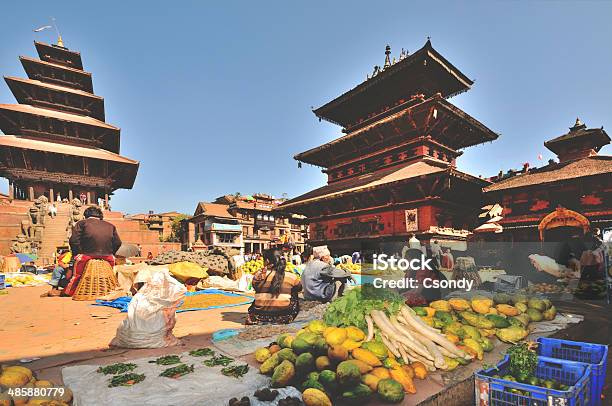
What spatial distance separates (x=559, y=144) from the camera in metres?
17.7

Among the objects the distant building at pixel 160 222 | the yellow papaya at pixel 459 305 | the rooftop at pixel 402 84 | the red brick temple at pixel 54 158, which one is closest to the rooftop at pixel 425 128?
the rooftop at pixel 402 84

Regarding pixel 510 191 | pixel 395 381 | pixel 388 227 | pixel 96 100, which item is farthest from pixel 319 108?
pixel 395 381

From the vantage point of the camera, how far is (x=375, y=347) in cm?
314

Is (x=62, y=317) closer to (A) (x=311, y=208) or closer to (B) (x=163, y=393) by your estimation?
(B) (x=163, y=393)

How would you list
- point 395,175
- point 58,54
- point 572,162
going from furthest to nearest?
point 58,54, point 395,175, point 572,162

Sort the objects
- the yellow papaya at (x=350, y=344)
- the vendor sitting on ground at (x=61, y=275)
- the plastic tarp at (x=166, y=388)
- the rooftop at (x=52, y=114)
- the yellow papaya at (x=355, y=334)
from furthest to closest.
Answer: the rooftop at (x=52, y=114) → the vendor sitting on ground at (x=61, y=275) → the yellow papaya at (x=355, y=334) → the yellow papaya at (x=350, y=344) → the plastic tarp at (x=166, y=388)

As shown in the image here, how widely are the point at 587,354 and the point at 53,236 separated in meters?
25.4

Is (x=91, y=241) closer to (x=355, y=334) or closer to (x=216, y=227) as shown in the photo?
(x=355, y=334)

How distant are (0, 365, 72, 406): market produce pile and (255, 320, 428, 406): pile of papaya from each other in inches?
61.9

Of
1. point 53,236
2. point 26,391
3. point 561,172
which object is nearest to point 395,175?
point 561,172

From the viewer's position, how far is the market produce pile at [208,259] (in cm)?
1161

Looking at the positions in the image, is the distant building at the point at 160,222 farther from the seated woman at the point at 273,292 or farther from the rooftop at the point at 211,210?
the seated woman at the point at 273,292

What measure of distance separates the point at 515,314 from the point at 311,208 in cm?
1993

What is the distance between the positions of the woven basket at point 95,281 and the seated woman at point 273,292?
5.12 meters
